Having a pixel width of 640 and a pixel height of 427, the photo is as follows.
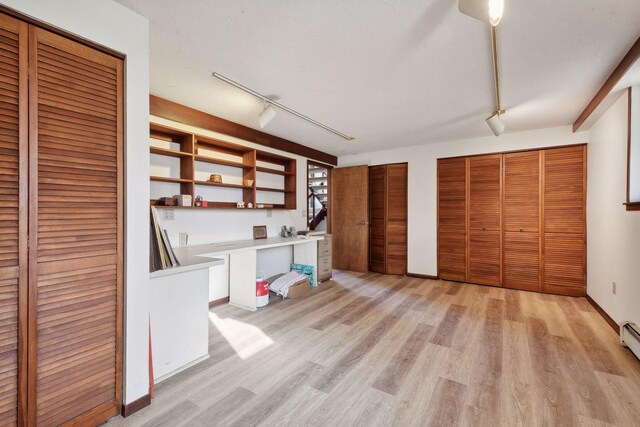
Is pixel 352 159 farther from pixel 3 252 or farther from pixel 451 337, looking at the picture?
pixel 3 252

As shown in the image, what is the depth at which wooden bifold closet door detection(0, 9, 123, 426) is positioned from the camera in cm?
124

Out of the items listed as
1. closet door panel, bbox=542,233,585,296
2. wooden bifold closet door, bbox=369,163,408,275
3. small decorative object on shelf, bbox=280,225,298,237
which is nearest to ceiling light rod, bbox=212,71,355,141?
wooden bifold closet door, bbox=369,163,408,275

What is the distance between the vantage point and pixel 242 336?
103 inches

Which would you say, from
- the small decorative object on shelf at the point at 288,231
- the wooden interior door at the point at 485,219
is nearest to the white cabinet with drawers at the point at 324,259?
the small decorative object on shelf at the point at 288,231

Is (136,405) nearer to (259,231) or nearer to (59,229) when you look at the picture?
(59,229)

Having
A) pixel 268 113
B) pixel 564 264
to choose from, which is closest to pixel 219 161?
pixel 268 113

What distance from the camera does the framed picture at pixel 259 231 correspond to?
4.05 m

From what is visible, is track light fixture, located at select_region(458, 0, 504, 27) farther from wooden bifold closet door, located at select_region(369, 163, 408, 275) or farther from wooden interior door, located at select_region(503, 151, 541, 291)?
wooden bifold closet door, located at select_region(369, 163, 408, 275)

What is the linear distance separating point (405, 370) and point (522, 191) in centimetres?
342

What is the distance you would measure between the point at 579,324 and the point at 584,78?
240 cm

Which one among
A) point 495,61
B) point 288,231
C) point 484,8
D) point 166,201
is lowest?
point 288,231

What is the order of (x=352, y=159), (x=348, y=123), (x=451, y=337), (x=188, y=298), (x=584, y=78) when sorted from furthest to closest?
1. (x=352, y=159)
2. (x=348, y=123)
3. (x=451, y=337)
4. (x=584, y=78)
5. (x=188, y=298)

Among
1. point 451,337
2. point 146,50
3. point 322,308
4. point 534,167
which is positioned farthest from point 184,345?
point 534,167

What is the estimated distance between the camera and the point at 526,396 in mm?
1757
